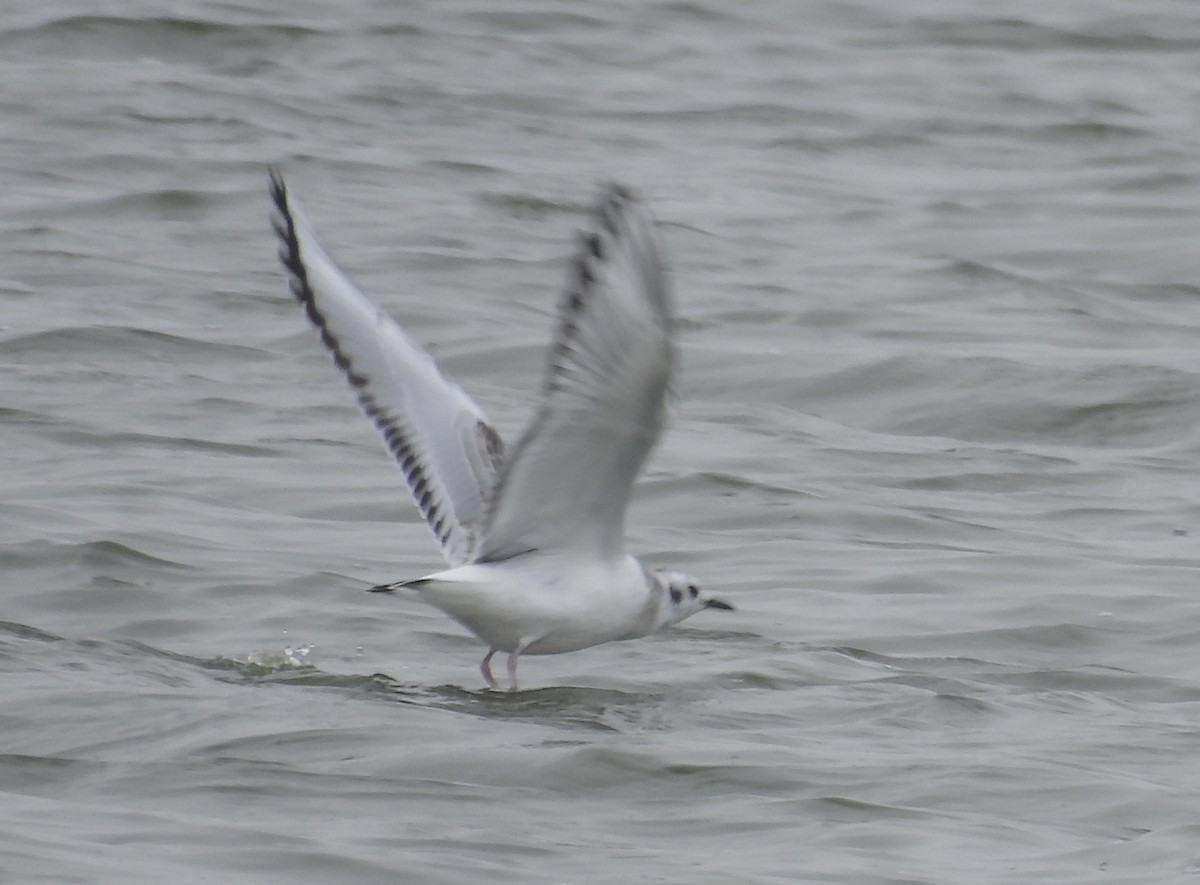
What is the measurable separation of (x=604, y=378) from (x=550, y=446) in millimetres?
377

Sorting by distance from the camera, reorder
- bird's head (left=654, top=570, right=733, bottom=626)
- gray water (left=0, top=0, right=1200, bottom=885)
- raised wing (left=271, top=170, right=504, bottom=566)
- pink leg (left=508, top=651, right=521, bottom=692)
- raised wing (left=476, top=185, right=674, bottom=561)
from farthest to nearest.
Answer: raised wing (left=271, top=170, right=504, bottom=566) → bird's head (left=654, top=570, right=733, bottom=626) → pink leg (left=508, top=651, right=521, bottom=692) → gray water (left=0, top=0, right=1200, bottom=885) → raised wing (left=476, top=185, right=674, bottom=561)

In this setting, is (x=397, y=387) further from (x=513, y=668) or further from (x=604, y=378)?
(x=604, y=378)

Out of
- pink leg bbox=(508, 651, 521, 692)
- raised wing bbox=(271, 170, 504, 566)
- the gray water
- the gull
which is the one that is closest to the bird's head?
the gull

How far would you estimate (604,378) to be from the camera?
5.92m

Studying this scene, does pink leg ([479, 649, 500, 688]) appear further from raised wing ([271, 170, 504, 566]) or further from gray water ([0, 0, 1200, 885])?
raised wing ([271, 170, 504, 566])

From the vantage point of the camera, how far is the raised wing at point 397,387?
7.47 m

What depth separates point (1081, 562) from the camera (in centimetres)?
899

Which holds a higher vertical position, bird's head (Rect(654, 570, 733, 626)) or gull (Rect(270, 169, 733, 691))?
gull (Rect(270, 169, 733, 691))

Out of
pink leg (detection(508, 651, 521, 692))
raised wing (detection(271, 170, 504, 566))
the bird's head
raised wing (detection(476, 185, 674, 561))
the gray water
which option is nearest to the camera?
raised wing (detection(476, 185, 674, 561))

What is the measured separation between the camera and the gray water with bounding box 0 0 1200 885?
584 cm

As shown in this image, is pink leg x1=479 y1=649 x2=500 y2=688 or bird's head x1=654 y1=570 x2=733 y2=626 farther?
bird's head x1=654 y1=570 x2=733 y2=626

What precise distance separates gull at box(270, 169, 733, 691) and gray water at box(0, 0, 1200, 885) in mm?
297

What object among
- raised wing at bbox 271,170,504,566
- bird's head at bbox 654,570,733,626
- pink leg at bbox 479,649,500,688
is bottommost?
pink leg at bbox 479,649,500,688

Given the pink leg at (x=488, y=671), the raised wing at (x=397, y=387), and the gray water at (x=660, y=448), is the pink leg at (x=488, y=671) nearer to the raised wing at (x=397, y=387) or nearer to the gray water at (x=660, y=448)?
the gray water at (x=660, y=448)
